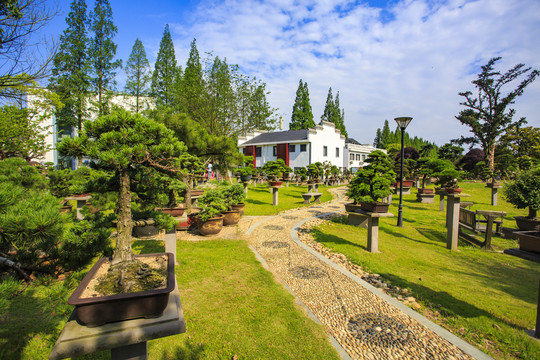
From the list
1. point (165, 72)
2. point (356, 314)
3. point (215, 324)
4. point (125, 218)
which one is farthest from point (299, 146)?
point (125, 218)

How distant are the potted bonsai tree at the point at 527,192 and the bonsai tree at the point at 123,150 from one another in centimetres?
818

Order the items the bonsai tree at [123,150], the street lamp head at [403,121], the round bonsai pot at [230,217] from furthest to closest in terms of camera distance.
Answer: the street lamp head at [403,121], the round bonsai pot at [230,217], the bonsai tree at [123,150]

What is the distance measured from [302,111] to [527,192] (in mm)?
40721

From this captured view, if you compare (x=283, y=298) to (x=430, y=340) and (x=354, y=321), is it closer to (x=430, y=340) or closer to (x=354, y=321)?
(x=354, y=321)

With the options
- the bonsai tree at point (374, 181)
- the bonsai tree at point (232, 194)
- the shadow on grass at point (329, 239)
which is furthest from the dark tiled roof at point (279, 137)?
the shadow on grass at point (329, 239)

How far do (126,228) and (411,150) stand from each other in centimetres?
4507

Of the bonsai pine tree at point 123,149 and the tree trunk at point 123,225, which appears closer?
the bonsai pine tree at point 123,149

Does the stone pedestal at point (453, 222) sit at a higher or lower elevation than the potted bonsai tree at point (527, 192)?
lower

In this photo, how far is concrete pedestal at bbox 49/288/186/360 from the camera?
1.37 meters

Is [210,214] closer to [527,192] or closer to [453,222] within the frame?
[453,222]

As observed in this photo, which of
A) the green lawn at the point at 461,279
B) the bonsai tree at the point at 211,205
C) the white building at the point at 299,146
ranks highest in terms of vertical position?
the white building at the point at 299,146

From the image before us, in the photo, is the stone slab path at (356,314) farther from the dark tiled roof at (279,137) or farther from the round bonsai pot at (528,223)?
the dark tiled roof at (279,137)

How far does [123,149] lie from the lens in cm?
205

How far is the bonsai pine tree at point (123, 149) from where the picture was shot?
6.77ft
